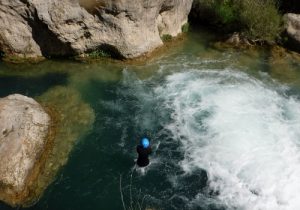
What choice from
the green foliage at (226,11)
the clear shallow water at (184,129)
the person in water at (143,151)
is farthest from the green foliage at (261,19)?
the person in water at (143,151)

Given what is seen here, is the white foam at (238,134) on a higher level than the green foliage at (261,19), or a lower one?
lower

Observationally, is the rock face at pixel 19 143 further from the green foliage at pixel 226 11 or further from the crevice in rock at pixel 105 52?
the green foliage at pixel 226 11

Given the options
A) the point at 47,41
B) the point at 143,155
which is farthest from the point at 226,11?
the point at 143,155

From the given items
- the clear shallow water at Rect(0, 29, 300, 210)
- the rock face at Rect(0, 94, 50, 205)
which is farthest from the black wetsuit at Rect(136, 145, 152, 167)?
the rock face at Rect(0, 94, 50, 205)

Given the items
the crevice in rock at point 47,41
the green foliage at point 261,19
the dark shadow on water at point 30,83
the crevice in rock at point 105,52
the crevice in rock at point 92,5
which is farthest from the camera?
the green foliage at point 261,19

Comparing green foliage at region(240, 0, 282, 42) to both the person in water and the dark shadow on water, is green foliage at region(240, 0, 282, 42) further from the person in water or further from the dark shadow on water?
the person in water

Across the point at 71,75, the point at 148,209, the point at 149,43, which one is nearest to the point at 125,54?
the point at 149,43

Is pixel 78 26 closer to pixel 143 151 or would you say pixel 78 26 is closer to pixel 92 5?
pixel 92 5
